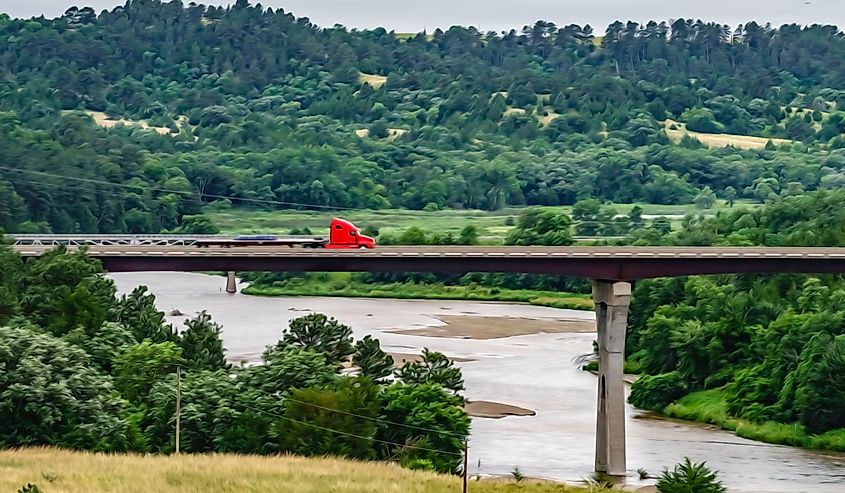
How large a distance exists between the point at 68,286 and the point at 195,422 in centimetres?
1441

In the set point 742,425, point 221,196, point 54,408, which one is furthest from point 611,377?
point 221,196

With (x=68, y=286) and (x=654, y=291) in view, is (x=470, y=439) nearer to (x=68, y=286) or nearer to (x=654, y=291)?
(x=68, y=286)

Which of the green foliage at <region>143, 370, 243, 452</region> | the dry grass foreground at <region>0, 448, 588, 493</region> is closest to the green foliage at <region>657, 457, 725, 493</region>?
the dry grass foreground at <region>0, 448, 588, 493</region>

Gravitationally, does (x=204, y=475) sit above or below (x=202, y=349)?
below

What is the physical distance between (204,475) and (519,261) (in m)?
24.0

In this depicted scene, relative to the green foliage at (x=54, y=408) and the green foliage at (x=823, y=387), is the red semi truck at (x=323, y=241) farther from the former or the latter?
the green foliage at (x=54, y=408)

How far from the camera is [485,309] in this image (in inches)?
4390

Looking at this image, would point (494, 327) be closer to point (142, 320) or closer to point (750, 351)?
point (750, 351)

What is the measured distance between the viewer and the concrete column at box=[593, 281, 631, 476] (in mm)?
57969

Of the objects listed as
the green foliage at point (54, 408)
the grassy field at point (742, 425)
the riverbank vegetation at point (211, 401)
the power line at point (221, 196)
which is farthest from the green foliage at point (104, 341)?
the power line at point (221, 196)

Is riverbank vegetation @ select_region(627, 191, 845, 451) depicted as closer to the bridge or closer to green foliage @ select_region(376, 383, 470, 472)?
the bridge

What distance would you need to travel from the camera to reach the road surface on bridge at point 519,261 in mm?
62500

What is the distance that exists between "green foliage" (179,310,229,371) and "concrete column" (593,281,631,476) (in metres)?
12.9

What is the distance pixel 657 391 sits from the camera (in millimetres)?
75750
